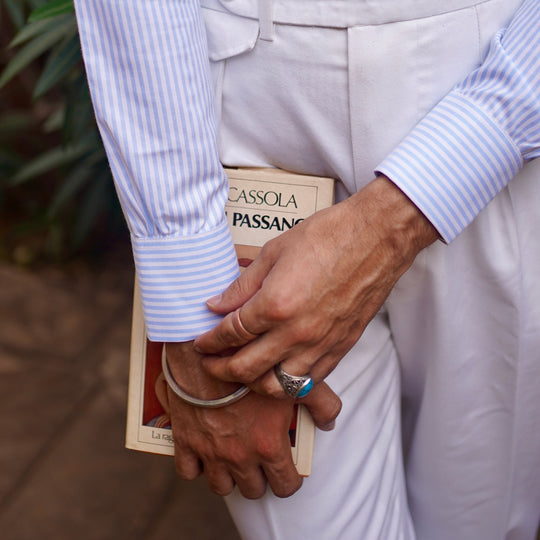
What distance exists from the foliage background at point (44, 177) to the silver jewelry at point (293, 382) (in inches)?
47.3

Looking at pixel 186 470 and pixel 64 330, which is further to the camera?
pixel 64 330

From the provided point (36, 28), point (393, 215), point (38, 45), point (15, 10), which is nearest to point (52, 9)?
point (36, 28)

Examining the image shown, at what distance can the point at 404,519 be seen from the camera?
943mm

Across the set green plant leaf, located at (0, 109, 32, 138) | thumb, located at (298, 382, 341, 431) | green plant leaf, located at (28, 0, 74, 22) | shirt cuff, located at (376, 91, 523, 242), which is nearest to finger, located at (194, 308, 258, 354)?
thumb, located at (298, 382, 341, 431)

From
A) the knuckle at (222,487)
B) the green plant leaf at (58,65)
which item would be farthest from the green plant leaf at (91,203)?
the knuckle at (222,487)

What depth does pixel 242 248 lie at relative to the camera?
85cm

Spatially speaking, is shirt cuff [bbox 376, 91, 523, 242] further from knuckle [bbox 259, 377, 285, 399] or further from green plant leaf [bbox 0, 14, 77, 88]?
green plant leaf [bbox 0, 14, 77, 88]

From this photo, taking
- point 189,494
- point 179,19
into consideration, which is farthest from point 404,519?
point 189,494

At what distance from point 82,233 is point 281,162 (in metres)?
1.47

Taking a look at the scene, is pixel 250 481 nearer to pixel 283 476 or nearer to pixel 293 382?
pixel 283 476

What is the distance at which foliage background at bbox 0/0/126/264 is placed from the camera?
2.08 meters

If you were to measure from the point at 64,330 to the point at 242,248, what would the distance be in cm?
148

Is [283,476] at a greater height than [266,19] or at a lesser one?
lesser

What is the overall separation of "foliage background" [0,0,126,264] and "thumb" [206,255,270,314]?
Result: 1.12 meters
